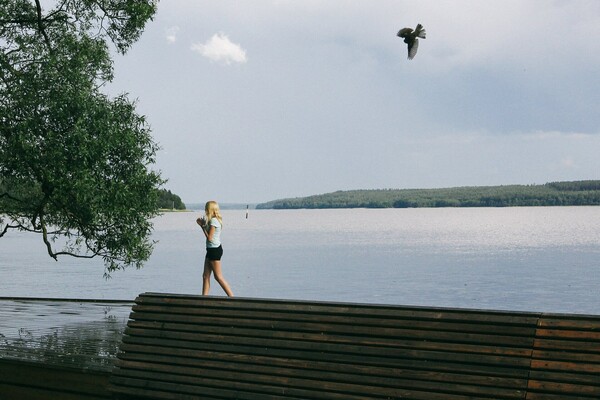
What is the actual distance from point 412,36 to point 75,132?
6.11 m

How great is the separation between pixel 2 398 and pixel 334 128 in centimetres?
14276

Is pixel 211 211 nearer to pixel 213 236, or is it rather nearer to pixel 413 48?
pixel 213 236

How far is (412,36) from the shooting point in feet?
39.8

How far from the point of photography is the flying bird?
455 inches

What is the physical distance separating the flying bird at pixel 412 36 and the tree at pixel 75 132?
557 centimetres

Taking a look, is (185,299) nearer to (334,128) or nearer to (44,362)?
(44,362)

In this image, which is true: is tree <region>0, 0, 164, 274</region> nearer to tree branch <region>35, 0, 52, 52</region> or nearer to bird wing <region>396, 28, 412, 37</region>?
tree branch <region>35, 0, 52, 52</region>

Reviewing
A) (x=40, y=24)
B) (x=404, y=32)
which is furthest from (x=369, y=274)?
(x=404, y=32)

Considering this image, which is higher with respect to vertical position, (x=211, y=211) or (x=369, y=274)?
(x=211, y=211)

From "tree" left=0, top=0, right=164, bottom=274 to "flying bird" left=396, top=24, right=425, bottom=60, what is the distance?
5.57 m

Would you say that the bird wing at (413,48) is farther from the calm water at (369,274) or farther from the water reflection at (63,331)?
the calm water at (369,274)

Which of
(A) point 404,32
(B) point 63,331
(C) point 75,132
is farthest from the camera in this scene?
(C) point 75,132

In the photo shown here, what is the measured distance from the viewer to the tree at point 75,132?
14.5 m

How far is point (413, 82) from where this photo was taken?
171 m
